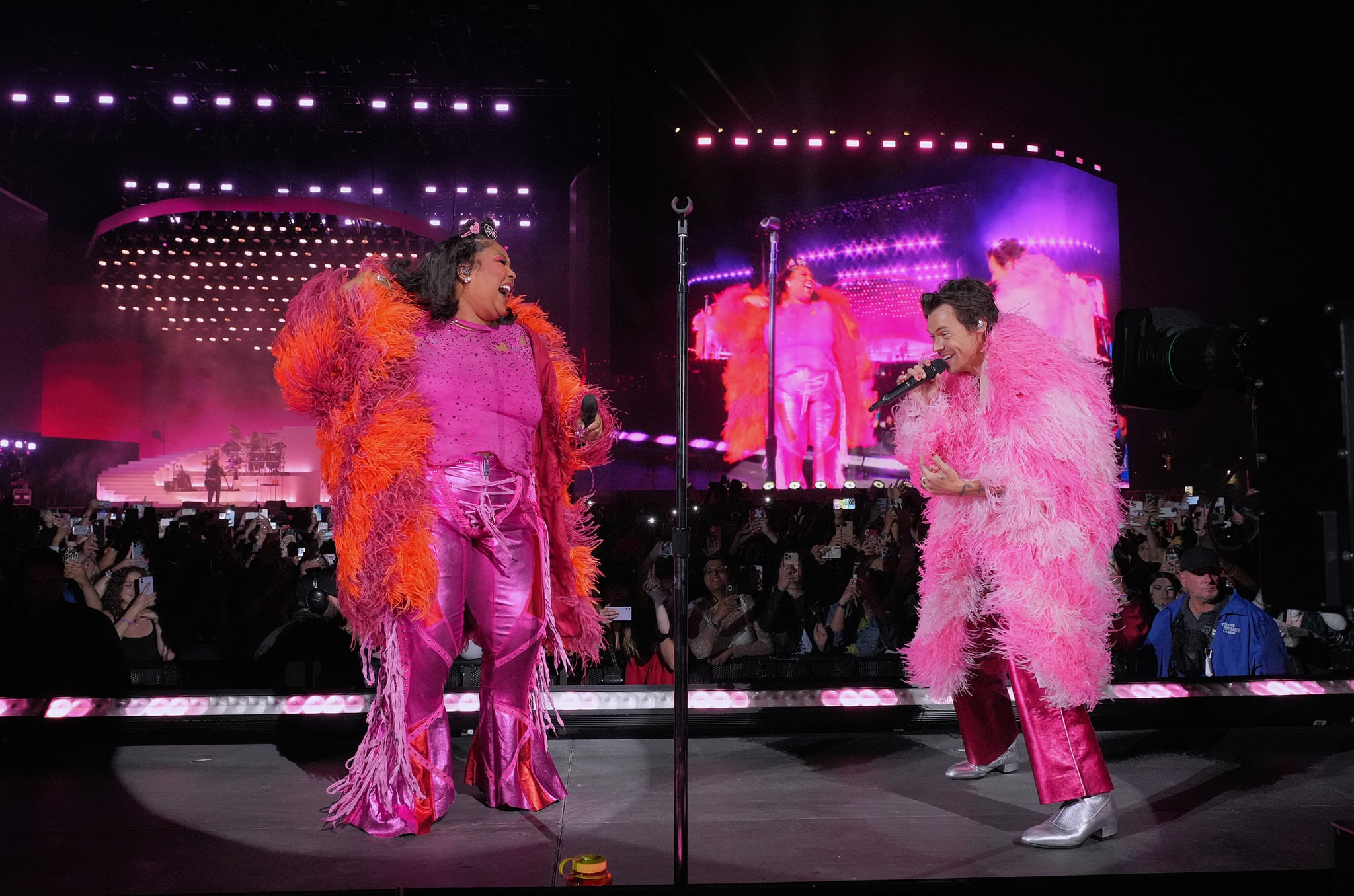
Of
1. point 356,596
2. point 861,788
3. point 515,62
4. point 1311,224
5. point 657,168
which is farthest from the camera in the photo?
point 657,168

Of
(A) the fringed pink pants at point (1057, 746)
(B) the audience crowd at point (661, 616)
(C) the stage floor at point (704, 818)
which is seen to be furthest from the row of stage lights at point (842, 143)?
(A) the fringed pink pants at point (1057, 746)

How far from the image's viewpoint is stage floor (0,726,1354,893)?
2.60 m

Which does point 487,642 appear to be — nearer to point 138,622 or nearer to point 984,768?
point 984,768

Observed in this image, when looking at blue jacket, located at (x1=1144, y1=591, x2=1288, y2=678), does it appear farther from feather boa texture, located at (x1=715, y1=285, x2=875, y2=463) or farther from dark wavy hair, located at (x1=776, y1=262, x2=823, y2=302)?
dark wavy hair, located at (x1=776, y1=262, x2=823, y2=302)

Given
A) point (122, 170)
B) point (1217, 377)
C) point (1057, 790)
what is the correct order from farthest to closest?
point (122, 170)
point (1057, 790)
point (1217, 377)

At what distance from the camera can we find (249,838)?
113 inches

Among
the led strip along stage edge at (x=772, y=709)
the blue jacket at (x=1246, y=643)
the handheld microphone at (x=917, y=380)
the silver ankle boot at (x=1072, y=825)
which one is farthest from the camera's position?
the blue jacket at (x=1246, y=643)

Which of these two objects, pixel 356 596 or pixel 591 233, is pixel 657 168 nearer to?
pixel 591 233

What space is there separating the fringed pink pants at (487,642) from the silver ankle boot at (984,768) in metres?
1.41

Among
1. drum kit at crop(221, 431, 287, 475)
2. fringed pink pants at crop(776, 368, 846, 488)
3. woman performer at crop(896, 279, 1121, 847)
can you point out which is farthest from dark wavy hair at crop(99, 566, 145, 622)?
drum kit at crop(221, 431, 287, 475)

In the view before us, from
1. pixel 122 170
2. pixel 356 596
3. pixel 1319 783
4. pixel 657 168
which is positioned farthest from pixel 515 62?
pixel 1319 783

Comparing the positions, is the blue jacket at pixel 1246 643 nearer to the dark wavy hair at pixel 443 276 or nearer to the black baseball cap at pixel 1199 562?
the black baseball cap at pixel 1199 562

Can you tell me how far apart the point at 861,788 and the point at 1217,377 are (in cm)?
214

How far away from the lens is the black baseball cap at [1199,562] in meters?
4.65
